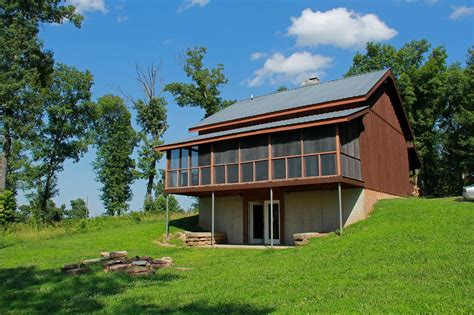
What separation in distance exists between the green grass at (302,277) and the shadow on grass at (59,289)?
0.02m

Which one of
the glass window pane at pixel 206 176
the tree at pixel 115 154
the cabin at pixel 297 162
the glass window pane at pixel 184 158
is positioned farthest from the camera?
the tree at pixel 115 154

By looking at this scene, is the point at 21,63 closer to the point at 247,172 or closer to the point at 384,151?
the point at 247,172

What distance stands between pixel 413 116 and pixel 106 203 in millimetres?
31636

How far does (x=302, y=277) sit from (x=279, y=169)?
9430mm

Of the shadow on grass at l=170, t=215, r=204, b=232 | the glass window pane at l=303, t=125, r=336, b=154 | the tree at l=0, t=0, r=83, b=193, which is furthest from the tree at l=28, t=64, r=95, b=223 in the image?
the glass window pane at l=303, t=125, r=336, b=154

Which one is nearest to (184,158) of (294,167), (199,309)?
(294,167)

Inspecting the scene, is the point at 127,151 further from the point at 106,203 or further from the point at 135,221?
the point at 135,221

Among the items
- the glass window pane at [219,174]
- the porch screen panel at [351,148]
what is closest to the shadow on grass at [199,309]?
the porch screen panel at [351,148]

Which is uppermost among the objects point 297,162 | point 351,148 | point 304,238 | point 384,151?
point 384,151

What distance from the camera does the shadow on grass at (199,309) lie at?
8.26 meters

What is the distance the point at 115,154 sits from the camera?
49.2m

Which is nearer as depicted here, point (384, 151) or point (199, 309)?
point (199, 309)

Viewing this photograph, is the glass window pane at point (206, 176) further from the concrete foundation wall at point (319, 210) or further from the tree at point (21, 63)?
the tree at point (21, 63)

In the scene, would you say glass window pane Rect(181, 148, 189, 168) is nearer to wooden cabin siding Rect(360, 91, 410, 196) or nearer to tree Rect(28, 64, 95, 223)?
wooden cabin siding Rect(360, 91, 410, 196)
